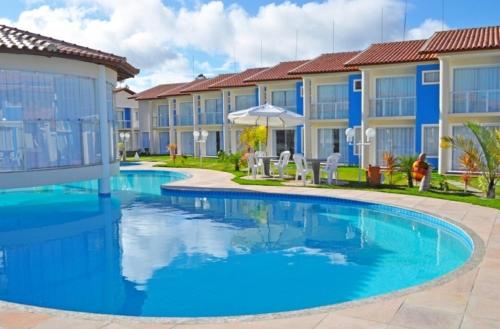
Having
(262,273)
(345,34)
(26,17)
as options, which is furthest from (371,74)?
(262,273)

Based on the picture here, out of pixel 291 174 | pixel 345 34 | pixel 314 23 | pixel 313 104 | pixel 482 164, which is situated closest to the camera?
pixel 482 164

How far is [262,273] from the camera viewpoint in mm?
8539

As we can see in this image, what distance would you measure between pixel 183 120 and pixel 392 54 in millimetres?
19812

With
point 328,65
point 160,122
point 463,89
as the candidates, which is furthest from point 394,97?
point 160,122

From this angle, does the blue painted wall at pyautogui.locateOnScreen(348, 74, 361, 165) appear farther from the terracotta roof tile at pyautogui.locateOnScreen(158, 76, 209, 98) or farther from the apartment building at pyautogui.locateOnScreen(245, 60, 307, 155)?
the terracotta roof tile at pyautogui.locateOnScreen(158, 76, 209, 98)

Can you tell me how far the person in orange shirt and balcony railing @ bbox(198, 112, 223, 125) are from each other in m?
21.3

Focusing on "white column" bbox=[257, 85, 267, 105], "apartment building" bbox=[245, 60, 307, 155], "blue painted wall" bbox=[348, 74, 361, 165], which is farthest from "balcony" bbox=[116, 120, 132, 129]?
"blue painted wall" bbox=[348, 74, 361, 165]

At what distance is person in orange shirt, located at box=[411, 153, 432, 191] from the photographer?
1628 cm

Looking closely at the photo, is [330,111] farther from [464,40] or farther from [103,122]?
[103,122]

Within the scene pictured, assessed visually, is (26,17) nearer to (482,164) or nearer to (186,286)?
(186,286)

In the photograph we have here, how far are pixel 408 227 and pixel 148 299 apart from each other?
740 centimetres

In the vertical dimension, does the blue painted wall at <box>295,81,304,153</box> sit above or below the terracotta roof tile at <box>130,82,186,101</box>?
below

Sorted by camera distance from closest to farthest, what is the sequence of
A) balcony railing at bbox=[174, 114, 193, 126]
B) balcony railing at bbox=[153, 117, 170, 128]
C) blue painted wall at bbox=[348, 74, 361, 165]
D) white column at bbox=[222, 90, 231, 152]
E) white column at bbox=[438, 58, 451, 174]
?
1. white column at bbox=[438, 58, 451, 174]
2. blue painted wall at bbox=[348, 74, 361, 165]
3. white column at bbox=[222, 90, 231, 152]
4. balcony railing at bbox=[174, 114, 193, 126]
5. balcony railing at bbox=[153, 117, 170, 128]

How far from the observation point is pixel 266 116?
20375 mm
